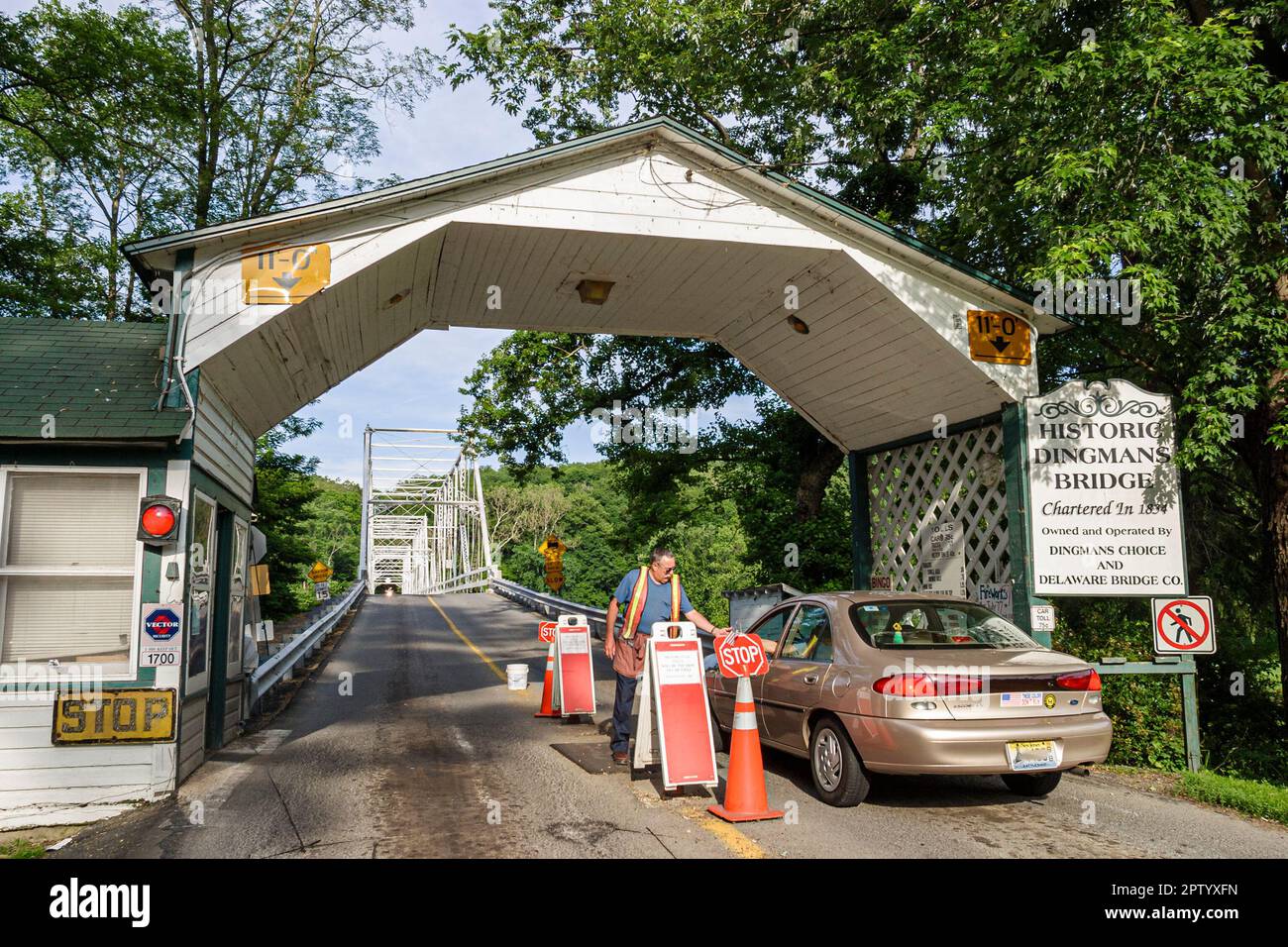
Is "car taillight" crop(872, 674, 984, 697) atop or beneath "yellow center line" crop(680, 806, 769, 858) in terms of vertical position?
atop

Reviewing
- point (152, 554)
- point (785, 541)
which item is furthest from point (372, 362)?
point (785, 541)

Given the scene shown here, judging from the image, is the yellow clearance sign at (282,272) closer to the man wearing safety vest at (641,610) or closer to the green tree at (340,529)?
the man wearing safety vest at (641,610)

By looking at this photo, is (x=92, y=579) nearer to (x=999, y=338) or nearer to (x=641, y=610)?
(x=641, y=610)

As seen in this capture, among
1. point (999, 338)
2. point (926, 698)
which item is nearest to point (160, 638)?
point (926, 698)

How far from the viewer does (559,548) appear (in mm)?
28844

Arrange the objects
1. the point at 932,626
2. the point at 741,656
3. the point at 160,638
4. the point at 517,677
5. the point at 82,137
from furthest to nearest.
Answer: the point at 82,137
the point at 517,677
the point at 932,626
the point at 160,638
the point at 741,656

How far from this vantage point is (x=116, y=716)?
22.8ft

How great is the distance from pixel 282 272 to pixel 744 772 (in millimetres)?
5682

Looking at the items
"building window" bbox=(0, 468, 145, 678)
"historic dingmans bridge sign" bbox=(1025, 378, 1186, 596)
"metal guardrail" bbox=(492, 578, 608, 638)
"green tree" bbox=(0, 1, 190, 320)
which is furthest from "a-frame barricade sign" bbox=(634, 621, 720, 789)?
"green tree" bbox=(0, 1, 190, 320)

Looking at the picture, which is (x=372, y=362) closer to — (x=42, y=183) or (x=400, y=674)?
(x=400, y=674)

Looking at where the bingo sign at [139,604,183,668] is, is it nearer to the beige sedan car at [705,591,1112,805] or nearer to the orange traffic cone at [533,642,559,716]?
the orange traffic cone at [533,642,559,716]

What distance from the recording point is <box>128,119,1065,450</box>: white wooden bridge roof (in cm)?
804

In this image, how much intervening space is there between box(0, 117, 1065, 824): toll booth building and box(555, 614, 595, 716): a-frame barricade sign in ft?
11.9
